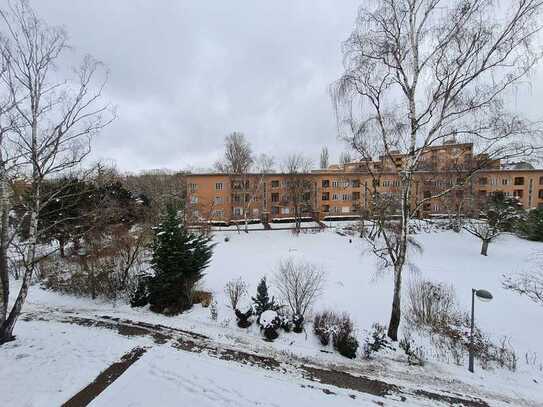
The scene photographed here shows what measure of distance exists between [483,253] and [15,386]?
93.1 feet

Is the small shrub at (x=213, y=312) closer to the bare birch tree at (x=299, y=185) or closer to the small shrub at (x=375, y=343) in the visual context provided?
the small shrub at (x=375, y=343)

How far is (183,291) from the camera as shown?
980cm

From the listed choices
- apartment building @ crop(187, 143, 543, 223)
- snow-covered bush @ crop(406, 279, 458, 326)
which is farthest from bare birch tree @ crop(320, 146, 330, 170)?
snow-covered bush @ crop(406, 279, 458, 326)

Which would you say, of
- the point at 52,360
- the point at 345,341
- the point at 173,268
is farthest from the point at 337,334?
the point at 52,360

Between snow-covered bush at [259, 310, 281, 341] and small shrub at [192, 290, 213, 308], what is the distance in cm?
312

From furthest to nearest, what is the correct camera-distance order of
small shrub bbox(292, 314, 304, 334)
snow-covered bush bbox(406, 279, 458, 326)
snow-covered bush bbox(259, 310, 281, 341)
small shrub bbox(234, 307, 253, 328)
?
snow-covered bush bbox(406, 279, 458, 326)
small shrub bbox(234, 307, 253, 328)
small shrub bbox(292, 314, 304, 334)
snow-covered bush bbox(259, 310, 281, 341)

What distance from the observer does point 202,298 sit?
10414 mm

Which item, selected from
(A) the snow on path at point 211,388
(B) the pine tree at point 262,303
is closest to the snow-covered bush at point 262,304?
(B) the pine tree at point 262,303

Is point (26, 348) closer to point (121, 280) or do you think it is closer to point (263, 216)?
point (121, 280)

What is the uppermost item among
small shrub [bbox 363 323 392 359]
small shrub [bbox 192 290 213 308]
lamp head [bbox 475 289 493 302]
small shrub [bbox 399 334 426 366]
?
lamp head [bbox 475 289 493 302]

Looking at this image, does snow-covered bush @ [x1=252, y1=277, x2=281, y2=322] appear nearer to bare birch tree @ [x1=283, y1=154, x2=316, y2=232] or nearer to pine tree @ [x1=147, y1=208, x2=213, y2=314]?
pine tree @ [x1=147, y1=208, x2=213, y2=314]

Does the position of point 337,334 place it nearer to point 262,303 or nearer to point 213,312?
point 262,303

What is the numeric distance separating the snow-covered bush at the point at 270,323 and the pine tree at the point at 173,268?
3.72 metres

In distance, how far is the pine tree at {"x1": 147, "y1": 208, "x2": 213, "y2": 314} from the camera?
376 inches
